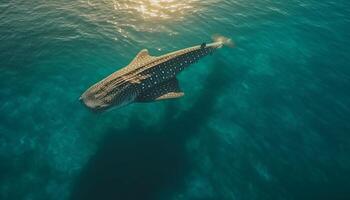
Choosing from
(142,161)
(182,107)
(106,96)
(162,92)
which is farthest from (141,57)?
(142,161)

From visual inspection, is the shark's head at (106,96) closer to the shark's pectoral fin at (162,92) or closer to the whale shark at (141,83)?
the whale shark at (141,83)

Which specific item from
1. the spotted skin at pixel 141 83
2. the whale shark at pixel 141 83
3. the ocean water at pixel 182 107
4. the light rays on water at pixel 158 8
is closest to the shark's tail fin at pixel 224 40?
the ocean water at pixel 182 107

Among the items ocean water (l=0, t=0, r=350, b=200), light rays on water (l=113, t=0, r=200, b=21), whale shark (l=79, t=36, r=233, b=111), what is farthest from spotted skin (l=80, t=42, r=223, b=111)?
light rays on water (l=113, t=0, r=200, b=21)

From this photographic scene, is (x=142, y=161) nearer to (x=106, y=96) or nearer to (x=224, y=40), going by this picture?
(x=106, y=96)

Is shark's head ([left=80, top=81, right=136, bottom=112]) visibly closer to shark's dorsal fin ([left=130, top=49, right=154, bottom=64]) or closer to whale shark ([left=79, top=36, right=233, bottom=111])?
whale shark ([left=79, top=36, right=233, bottom=111])

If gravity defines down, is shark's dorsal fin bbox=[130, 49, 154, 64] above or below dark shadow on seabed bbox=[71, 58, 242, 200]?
above
